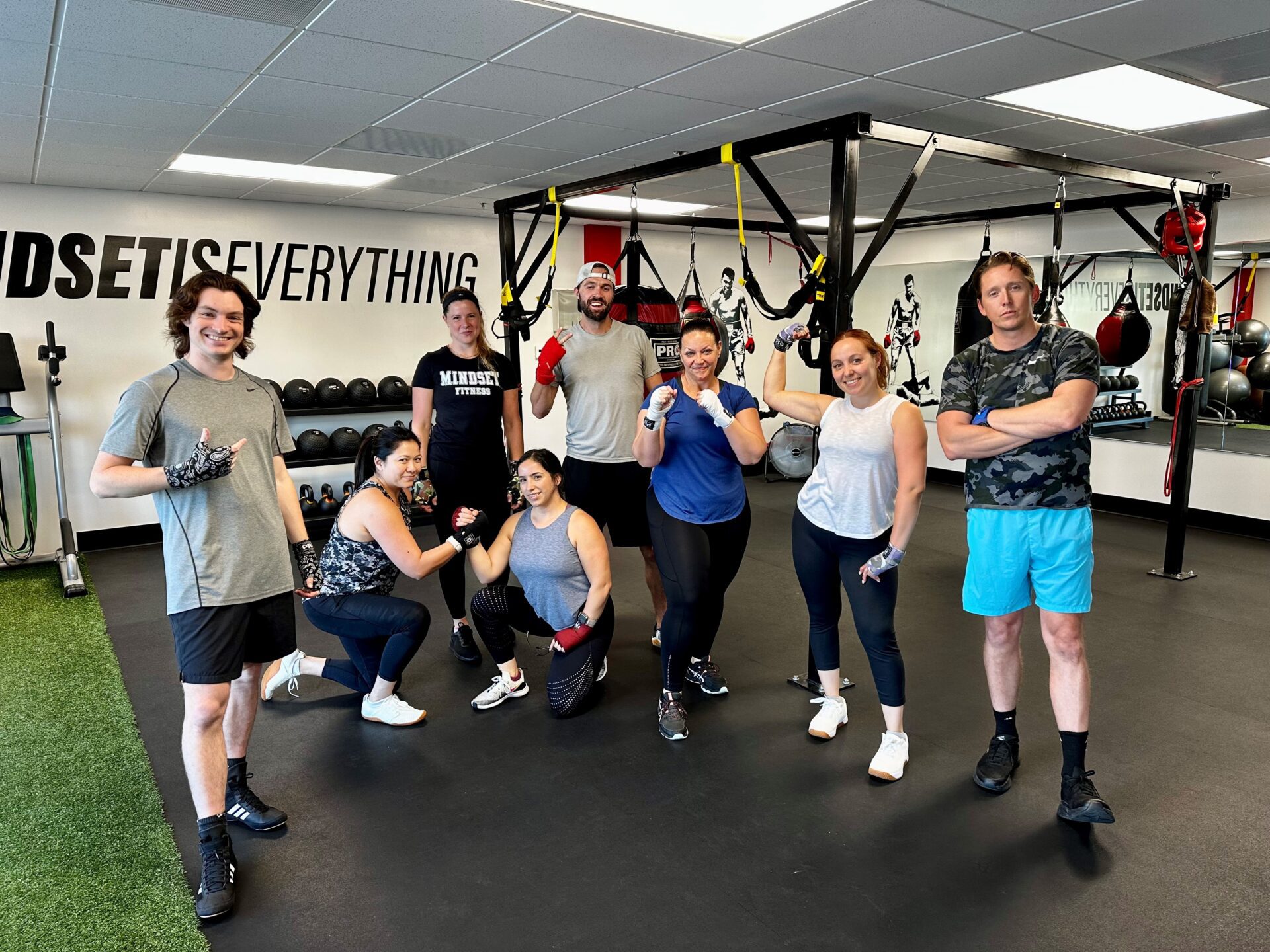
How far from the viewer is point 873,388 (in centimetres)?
275

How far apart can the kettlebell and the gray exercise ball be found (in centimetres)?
682

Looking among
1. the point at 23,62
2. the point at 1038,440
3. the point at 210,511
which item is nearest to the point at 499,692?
the point at 210,511

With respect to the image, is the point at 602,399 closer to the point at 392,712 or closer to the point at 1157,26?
the point at 392,712

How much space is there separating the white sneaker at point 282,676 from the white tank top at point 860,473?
6.67ft

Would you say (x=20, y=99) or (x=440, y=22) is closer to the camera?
(x=440, y=22)

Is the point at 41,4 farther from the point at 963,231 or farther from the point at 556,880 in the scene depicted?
the point at 963,231

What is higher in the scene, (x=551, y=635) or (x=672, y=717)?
(x=551, y=635)

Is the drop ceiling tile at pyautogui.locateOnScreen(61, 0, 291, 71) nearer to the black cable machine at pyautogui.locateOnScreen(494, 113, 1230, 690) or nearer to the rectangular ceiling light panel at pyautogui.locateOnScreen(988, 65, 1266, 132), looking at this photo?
the black cable machine at pyautogui.locateOnScreen(494, 113, 1230, 690)

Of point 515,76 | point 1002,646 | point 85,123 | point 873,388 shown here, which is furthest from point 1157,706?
point 85,123

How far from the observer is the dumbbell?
6.34 metres

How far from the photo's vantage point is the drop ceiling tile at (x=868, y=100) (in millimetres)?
3424

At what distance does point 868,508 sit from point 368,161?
351 centimetres

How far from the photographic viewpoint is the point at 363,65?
3051 millimetres

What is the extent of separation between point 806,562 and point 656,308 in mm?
2323
